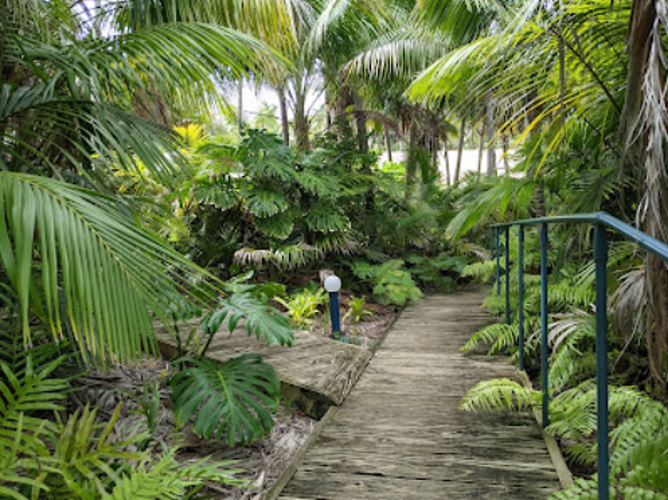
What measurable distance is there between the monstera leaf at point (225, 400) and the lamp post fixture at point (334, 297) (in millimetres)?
1383

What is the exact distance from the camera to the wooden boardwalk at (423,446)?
1.65 metres

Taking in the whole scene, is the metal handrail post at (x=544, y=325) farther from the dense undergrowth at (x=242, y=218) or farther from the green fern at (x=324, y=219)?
the green fern at (x=324, y=219)

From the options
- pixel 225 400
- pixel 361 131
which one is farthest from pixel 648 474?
pixel 361 131

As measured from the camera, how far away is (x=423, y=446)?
76.5 inches

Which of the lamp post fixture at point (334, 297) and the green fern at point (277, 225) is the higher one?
the green fern at point (277, 225)

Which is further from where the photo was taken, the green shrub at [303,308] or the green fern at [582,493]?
the green shrub at [303,308]

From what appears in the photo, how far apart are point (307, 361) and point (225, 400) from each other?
2.85ft

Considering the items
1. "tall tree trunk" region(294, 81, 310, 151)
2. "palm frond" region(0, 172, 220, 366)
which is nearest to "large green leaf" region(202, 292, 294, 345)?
"palm frond" region(0, 172, 220, 366)

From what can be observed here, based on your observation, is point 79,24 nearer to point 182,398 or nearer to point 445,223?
point 182,398

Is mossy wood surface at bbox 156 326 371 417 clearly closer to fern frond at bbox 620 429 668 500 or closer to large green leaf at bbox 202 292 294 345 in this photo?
large green leaf at bbox 202 292 294 345

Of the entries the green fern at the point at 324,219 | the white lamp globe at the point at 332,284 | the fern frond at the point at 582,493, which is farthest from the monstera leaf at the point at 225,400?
the green fern at the point at 324,219

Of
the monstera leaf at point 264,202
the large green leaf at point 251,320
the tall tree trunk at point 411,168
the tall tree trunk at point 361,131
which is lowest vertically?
the large green leaf at point 251,320

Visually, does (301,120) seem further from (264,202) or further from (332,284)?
(332,284)

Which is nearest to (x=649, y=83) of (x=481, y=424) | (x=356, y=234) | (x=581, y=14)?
(x=581, y=14)
